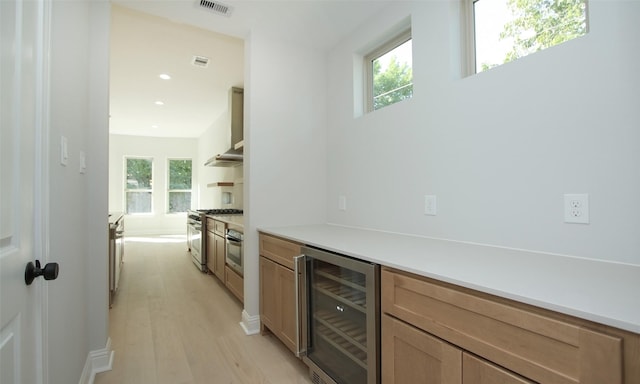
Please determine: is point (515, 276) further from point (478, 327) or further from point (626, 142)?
point (626, 142)

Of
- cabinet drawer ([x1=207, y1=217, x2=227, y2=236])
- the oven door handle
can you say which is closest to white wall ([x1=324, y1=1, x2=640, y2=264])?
the oven door handle

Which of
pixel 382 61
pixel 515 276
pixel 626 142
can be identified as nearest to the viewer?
pixel 515 276

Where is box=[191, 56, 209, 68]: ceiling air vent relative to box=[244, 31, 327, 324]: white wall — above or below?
above

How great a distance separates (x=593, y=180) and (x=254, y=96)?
7.49 ft

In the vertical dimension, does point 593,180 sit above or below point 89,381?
above

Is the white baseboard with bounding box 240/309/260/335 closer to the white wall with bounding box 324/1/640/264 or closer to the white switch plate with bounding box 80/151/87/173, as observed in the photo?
the white wall with bounding box 324/1/640/264

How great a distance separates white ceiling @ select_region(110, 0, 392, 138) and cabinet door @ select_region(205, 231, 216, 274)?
7.23ft

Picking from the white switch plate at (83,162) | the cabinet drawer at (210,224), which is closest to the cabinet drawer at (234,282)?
the cabinet drawer at (210,224)

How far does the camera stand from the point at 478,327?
96 centimetres

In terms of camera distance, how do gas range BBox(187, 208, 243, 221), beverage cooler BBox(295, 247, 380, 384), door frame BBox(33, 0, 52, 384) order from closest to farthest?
door frame BBox(33, 0, 52, 384)
beverage cooler BBox(295, 247, 380, 384)
gas range BBox(187, 208, 243, 221)

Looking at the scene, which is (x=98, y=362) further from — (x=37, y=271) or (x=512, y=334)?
(x=512, y=334)

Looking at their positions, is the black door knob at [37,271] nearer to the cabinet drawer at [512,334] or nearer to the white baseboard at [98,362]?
the cabinet drawer at [512,334]

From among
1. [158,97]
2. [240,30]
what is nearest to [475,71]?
[240,30]

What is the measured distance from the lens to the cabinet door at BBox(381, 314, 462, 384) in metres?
1.04
